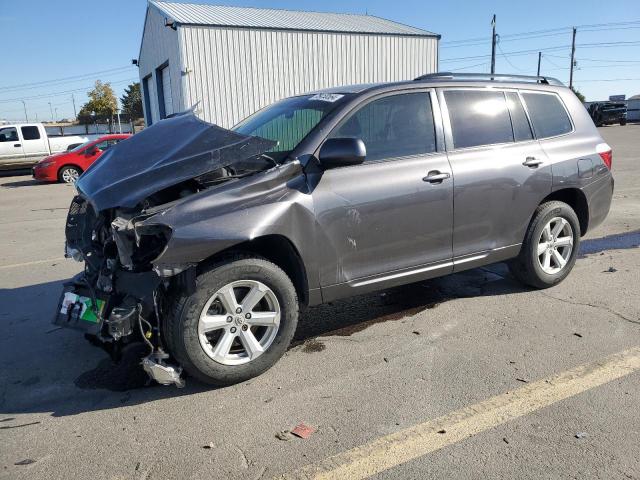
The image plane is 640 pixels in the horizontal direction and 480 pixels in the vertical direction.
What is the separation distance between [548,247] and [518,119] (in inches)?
48.0

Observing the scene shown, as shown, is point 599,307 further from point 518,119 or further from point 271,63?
point 271,63

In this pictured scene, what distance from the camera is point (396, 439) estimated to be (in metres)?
2.82

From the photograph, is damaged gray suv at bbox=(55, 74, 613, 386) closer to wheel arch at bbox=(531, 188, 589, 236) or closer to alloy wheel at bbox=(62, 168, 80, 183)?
wheel arch at bbox=(531, 188, 589, 236)

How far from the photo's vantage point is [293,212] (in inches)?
138

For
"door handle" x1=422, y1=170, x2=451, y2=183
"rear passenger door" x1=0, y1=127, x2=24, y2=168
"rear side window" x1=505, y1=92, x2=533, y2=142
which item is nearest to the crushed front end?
"door handle" x1=422, y1=170, x2=451, y2=183

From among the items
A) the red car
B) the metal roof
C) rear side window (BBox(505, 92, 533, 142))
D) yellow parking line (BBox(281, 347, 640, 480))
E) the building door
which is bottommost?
yellow parking line (BBox(281, 347, 640, 480))

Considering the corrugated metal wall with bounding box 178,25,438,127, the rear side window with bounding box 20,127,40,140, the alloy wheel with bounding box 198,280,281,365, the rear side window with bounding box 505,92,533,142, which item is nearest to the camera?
the alloy wheel with bounding box 198,280,281,365

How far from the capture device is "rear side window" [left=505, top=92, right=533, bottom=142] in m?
4.72

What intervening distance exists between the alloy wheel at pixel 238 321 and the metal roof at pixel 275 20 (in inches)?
745

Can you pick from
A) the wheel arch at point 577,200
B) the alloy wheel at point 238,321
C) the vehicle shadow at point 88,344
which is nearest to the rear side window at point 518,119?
the wheel arch at point 577,200

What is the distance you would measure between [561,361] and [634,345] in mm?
643

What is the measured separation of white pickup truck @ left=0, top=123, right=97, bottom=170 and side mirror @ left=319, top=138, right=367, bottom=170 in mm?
19339

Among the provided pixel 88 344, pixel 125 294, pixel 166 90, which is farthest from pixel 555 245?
pixel 166 90

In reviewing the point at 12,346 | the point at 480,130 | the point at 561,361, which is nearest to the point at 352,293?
the point at 561,361
